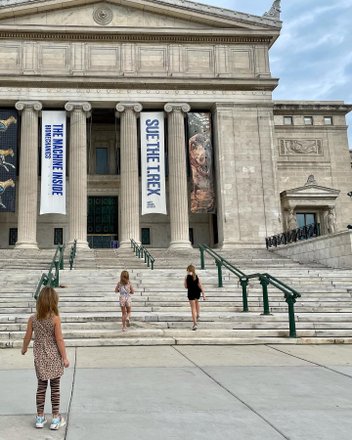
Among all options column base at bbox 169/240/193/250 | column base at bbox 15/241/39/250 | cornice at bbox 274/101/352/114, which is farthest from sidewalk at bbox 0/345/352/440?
cornice at bbox 274/101/352/114

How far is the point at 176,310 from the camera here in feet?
45.8

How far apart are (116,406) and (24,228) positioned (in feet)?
89.9

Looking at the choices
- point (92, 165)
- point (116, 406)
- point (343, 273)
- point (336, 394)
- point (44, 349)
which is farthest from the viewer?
point (92, 165)

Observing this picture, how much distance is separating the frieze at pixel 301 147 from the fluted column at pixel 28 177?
18441mm

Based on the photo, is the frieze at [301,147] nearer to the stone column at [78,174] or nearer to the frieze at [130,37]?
the frieze at [130,37]

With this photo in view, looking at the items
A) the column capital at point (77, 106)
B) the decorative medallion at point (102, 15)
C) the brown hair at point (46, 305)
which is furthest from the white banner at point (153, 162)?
the brown hair at point (46, 305)

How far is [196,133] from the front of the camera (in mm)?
33500

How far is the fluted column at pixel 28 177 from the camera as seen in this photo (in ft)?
102

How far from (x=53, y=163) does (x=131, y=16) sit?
12.2 m

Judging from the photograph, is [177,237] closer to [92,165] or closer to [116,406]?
[92,165]

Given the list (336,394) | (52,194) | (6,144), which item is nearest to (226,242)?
(52,194)

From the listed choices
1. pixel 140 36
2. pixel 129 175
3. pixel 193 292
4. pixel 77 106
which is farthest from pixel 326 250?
pixel 140 36

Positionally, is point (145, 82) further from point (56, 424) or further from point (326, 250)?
point (56, 424)

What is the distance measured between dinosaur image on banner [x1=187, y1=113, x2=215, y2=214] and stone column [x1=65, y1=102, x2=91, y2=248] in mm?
7218
